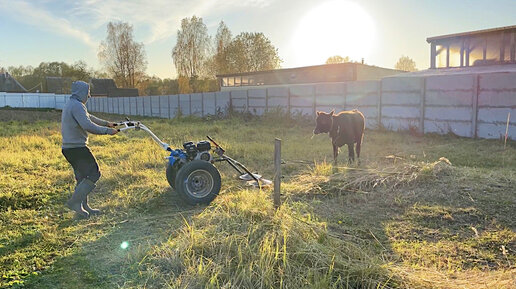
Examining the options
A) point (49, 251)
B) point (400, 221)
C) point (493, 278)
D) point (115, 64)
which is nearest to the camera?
point (493, 278)

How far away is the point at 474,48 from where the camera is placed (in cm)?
2208

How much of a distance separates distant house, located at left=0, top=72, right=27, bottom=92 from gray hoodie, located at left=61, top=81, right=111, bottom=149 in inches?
2698

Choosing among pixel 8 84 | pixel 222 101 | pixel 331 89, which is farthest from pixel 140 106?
pixel 8 84

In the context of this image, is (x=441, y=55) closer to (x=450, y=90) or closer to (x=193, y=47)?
(x=450, y=90)

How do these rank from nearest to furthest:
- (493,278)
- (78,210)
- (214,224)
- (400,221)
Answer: (493,278), (214,224), (400,221), (78,210)

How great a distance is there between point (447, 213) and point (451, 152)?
21.8ft

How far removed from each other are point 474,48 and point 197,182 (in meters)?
22.9

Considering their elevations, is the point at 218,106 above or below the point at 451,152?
above

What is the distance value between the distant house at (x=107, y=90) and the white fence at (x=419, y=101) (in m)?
38.6

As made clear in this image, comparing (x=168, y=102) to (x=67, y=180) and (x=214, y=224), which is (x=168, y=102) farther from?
(x=214, y=224)

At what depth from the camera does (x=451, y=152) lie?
34.4 feet

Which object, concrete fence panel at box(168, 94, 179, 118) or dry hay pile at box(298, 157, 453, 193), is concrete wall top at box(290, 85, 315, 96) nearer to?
dry hay pile at box(298, 157, 453, 193)

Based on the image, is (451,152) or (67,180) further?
(451,152)

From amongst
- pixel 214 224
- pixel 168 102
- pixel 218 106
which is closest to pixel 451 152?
pixel 214 224
